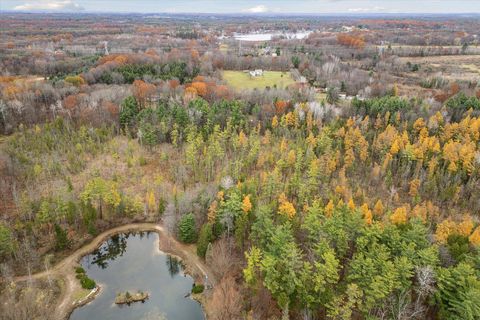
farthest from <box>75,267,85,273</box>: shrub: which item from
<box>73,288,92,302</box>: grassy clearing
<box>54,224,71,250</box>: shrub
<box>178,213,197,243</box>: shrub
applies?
<box>178,213,197,243</box>: shrub

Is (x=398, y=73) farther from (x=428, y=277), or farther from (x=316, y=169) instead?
(x=428, y=277)

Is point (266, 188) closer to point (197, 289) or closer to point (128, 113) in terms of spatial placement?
point (197, 289)

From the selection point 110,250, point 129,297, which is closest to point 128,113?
point 110,250

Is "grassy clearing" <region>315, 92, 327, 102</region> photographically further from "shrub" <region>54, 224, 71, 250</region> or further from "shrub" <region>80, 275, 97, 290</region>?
"shrub" <region>80, 275, 97, 290</region>

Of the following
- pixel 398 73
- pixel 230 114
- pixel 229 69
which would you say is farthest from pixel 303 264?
pixel 398 73

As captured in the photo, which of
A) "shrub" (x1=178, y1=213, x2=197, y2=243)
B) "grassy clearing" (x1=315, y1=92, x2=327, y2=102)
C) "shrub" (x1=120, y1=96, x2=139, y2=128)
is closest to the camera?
"shrub" (x1=178, y1=213, x2=197, y2=243)

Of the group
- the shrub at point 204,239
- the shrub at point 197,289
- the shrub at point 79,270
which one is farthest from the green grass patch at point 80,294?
the shrub at point 204,239

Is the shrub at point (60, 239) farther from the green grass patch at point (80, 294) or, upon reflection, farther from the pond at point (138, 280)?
the green grass patch at point (80, 294)
